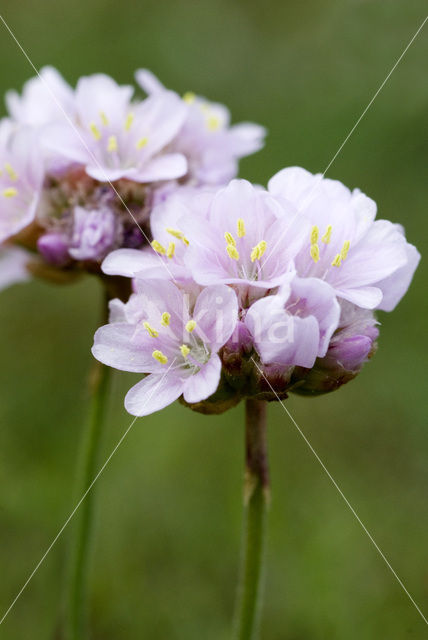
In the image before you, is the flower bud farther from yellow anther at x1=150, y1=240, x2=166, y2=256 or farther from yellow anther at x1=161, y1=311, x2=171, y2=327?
yellow anther at x1=150, y1=240, x2=166, y2=256

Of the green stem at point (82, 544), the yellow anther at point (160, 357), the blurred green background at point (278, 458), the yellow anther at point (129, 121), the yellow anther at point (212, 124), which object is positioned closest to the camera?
the yellow anther at point (160, 357)

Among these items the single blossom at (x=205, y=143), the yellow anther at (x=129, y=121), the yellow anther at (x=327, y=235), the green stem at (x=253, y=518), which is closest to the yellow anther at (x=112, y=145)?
the yellow anther at (x=129, y=121)

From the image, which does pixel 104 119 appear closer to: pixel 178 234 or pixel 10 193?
pixel 10 193

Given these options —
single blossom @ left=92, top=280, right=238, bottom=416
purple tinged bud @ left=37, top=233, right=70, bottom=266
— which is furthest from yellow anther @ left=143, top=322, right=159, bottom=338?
purple tinged bud @ left=37, top=233, right=70, bottom=266

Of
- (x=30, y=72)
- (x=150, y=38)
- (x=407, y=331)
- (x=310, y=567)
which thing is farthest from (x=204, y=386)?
(x=150, y=38)

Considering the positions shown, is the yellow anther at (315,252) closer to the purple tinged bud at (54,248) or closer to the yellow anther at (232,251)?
the yellow anther at (232,251)

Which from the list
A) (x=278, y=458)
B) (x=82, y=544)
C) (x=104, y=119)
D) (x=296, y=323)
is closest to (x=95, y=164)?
(x=104, y=119)

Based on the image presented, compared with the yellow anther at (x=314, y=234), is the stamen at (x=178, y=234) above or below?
below
